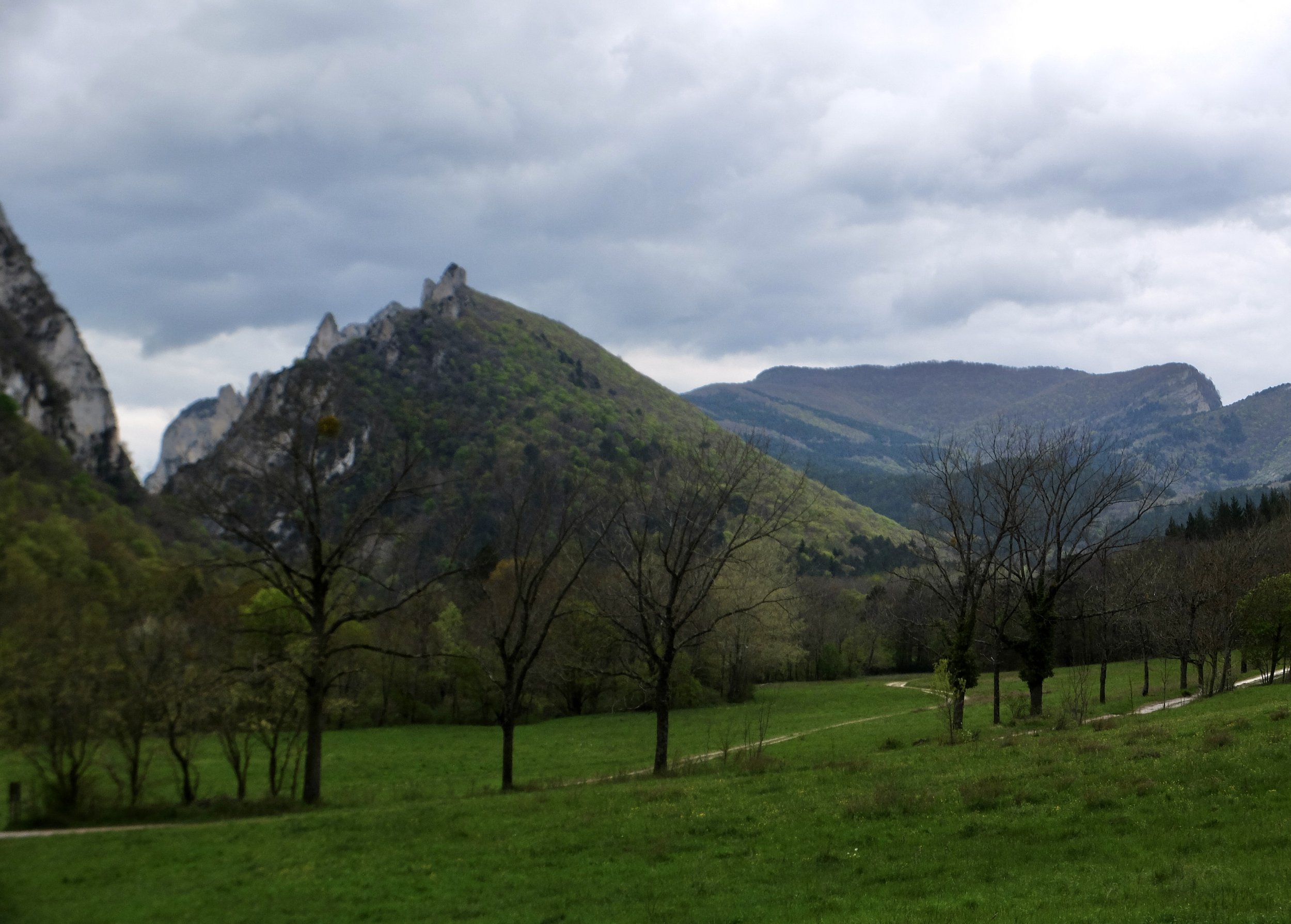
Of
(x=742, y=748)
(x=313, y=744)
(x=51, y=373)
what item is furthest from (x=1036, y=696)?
(x=51, y=373)

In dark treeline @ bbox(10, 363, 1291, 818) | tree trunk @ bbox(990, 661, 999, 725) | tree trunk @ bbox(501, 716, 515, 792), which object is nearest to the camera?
dark treeline @ bbox(10, 363, 1291, 818)

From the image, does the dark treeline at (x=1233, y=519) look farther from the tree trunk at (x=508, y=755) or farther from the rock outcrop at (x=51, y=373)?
the rock outcrop at (x=51, y=373)

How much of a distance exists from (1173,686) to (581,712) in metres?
37.3

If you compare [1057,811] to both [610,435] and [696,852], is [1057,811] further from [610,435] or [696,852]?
[610,435]

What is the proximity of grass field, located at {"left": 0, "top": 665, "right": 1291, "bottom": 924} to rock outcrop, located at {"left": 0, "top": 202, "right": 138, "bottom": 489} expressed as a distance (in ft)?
444

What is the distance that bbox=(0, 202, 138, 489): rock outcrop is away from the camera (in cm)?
13512

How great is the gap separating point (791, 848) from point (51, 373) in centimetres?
16622

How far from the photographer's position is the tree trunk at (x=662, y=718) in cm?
2608

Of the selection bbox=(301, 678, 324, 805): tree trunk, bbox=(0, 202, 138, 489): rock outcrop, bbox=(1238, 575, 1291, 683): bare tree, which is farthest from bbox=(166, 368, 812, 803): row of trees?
bbox=(0, 202, 138, 489): rock outcrop

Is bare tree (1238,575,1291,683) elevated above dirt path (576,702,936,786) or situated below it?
above

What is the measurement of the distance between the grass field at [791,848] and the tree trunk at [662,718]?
2.06 metres

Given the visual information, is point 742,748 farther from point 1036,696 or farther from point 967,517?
point 967,517

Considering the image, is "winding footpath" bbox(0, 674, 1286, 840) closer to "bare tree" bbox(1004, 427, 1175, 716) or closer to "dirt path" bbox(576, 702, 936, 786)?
"dirt path" bbox(576, 702, 936, 786)

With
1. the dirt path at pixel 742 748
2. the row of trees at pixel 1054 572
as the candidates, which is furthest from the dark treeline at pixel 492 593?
the dirt path at pixel 742 748
